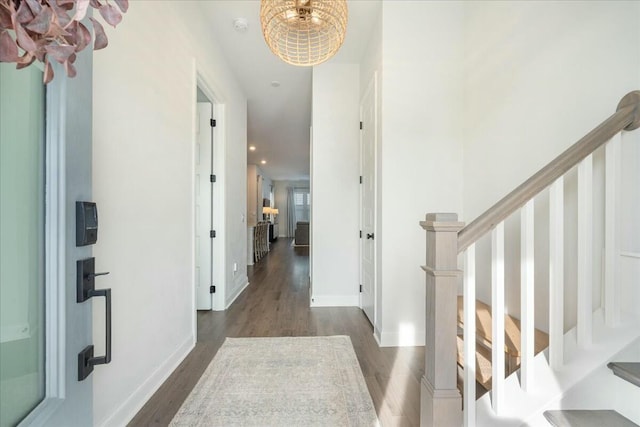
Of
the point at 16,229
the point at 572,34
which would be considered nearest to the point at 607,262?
the point at 572,34

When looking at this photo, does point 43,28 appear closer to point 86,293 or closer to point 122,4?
point 122,4

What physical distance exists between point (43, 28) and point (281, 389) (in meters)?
1.92

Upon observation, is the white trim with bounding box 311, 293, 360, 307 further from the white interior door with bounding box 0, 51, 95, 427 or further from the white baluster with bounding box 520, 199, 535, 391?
the white interior door with bounding box 0, 51, 95, 427

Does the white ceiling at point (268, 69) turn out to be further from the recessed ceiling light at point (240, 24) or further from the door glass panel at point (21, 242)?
the door glass panel at point (21, 242)

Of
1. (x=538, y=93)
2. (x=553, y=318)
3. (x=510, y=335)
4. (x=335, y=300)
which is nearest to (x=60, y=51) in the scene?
(x=553, y=318)

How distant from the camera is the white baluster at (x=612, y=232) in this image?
1083 millimetres

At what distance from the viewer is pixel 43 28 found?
41cm

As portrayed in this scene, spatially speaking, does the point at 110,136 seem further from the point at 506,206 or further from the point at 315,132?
the point at 315,132

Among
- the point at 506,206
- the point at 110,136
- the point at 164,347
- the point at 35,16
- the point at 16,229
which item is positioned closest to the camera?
the point at 35,16

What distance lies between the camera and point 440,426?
1134mm

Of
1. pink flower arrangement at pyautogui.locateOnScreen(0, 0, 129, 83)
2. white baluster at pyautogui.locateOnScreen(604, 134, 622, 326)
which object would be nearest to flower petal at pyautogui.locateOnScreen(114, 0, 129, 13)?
pink flower arrangement at pyautogui.locateOnScreen(0, 0, 129, 83)

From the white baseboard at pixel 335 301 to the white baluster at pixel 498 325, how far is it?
2.30 meters

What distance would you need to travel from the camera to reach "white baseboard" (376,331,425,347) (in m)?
2.36

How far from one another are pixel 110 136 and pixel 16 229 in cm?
94
